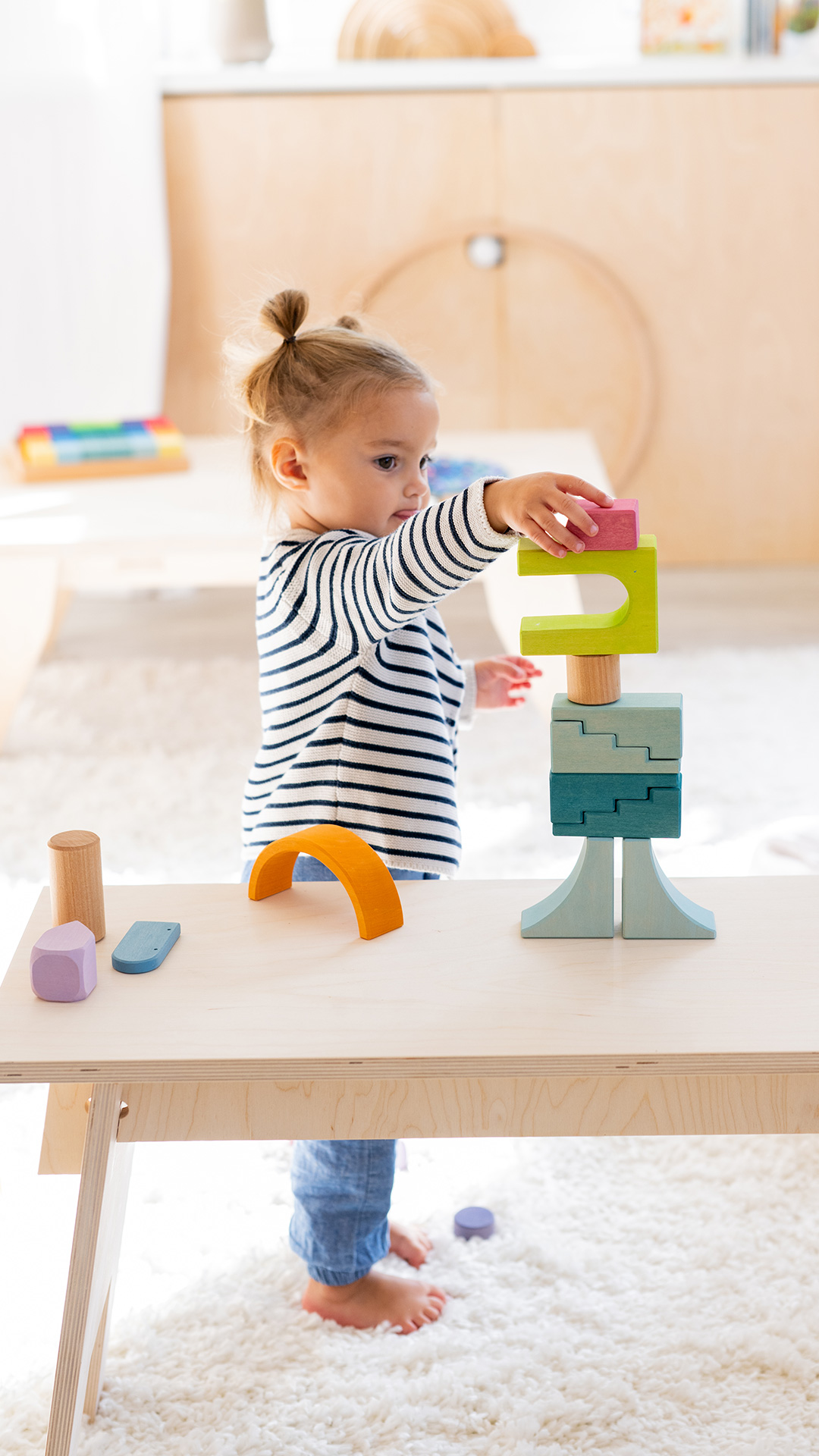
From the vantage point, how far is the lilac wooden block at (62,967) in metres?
0.72

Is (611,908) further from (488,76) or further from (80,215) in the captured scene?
(488,76)

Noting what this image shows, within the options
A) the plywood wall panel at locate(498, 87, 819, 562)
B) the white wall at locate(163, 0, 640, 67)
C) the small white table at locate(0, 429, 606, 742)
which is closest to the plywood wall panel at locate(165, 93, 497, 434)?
the plywood wall panel at locate(498, 87, 819, 562)

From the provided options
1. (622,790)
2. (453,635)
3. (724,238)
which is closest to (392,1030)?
(622,790)

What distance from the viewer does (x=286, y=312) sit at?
0.95 metres

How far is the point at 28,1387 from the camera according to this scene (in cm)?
86

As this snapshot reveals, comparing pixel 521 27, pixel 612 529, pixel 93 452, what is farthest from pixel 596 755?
Result: pixel 521 27

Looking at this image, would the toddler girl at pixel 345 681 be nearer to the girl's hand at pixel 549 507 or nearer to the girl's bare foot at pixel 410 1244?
the girl's bare foot at pixel 410 1244

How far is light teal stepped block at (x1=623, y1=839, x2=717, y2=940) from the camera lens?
77cm

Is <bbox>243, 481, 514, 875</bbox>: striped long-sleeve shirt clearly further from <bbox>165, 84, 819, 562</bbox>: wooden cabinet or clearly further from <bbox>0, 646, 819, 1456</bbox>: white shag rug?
<bbox>165, 84, 819, 562</bbox>: wooden cabinet

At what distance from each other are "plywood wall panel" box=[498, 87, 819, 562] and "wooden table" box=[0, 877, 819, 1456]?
2.13 meters

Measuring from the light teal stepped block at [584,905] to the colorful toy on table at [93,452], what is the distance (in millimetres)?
1429

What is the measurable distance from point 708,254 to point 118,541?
1535 millimetres

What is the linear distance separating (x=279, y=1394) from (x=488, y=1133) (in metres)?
0.27

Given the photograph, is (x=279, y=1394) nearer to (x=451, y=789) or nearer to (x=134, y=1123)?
(x=134, y=1123)
